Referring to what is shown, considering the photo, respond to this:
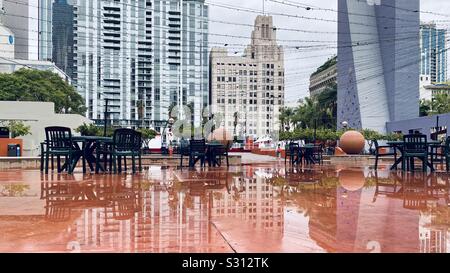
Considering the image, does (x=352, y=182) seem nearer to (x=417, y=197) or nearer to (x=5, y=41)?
(x=417, y=197)

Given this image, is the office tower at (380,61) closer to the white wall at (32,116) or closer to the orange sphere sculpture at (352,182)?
the white wall at (32,116)

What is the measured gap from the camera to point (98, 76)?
8931 cm

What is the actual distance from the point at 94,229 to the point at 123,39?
3469 inches

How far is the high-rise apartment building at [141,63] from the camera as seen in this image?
83.3m

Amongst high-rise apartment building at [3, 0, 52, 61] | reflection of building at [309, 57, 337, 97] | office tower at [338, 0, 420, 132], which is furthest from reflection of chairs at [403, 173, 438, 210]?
high-rise apartment building at [3, 0, 52, 61]

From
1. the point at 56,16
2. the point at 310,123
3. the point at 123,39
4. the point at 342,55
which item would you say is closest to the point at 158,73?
the point at 123,39

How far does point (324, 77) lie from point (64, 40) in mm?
55157

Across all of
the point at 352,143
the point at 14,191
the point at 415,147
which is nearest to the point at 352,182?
the point at 415,147

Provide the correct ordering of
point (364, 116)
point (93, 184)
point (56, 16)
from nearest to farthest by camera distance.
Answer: point (93, 184), point (364, 116), point (56, 16)

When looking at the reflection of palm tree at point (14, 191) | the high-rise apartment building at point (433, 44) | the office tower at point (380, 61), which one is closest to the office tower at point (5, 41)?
the office tower at point (380, 61)

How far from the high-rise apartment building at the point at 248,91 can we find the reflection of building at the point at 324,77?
9.35 m

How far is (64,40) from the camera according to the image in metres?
86.6

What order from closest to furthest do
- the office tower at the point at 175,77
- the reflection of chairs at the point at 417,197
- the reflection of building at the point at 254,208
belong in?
the reflection of building at the point at 254,208, the reflection of chairs at the point at 417,197, the office tower at the point at 175,77

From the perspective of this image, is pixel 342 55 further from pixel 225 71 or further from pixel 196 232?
pixel 225 71
